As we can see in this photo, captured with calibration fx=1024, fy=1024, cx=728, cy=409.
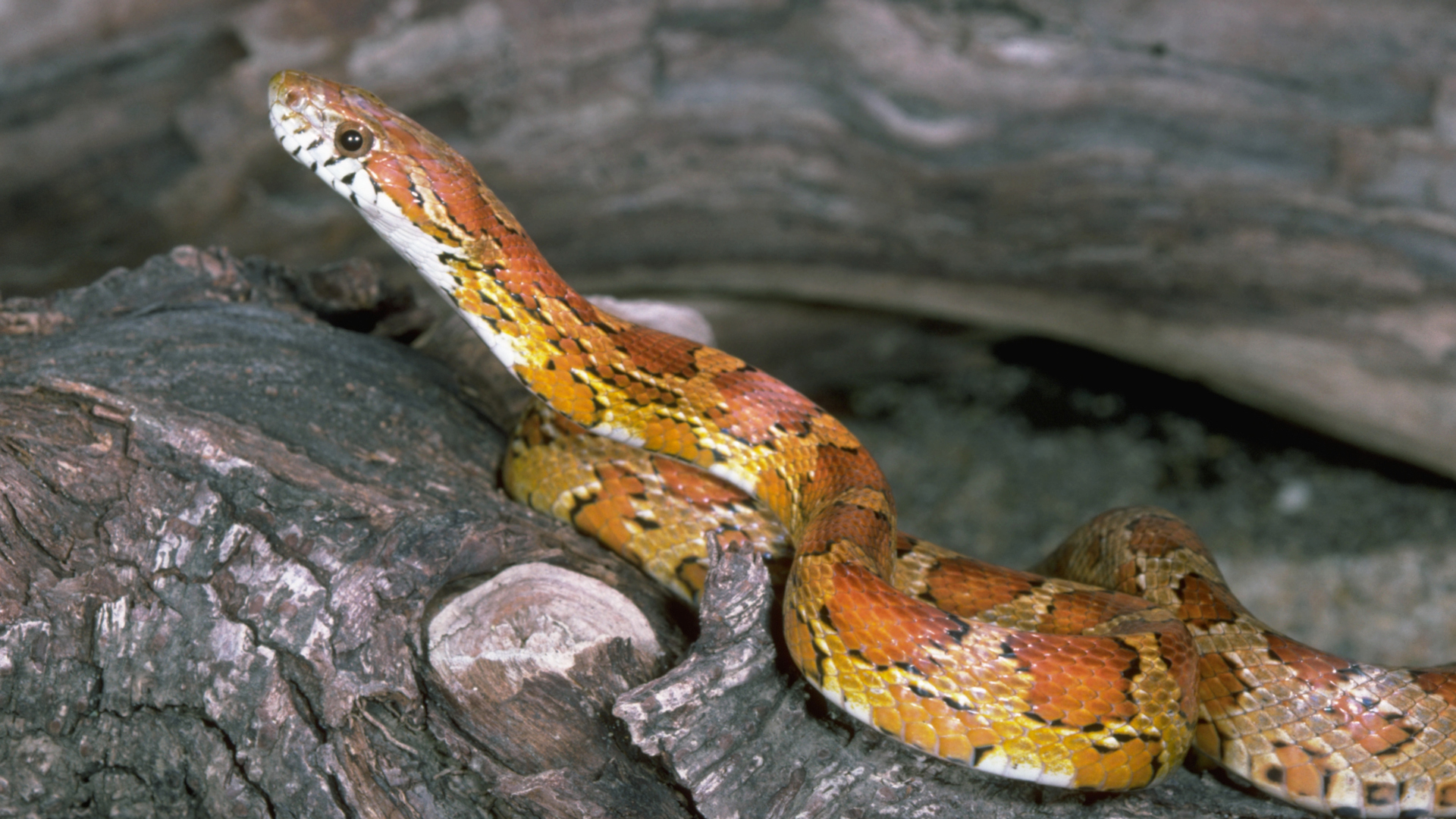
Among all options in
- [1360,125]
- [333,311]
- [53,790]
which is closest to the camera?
[53,790]

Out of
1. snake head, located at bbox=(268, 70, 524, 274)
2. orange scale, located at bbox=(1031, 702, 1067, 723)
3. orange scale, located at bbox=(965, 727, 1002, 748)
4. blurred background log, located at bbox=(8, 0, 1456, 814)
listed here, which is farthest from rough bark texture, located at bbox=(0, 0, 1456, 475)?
orange scale, located at bbox=(965, 727, 1002, 748)

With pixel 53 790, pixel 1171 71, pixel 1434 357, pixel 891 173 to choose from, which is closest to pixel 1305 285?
pixel 1434 357

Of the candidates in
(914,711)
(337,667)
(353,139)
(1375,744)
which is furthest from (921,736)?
(353,139)

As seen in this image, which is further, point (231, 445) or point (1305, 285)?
point (1305, 285)

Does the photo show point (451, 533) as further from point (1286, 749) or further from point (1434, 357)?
point (1434, 357)

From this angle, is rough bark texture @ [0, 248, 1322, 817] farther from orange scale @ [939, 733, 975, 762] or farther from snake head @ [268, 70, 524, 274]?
snake head @ [268, 70, 524, 274]

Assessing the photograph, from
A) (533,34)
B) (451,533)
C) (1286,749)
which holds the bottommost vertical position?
(1286,749)
